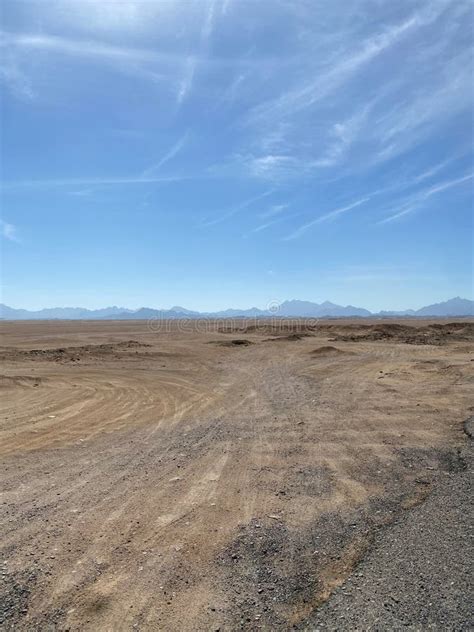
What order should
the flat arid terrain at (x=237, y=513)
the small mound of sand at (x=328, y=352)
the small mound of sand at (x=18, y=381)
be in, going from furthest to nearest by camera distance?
the small mound of sand at (x=328, y=352)
the small mound of sand at (x=18, y=381)
the flat arid terrain at (x=237, y=513)

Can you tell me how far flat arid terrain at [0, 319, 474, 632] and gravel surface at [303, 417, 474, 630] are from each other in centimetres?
2

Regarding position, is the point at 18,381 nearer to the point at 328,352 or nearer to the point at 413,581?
the point at 413,581

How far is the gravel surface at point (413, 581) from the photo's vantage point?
11.4ft

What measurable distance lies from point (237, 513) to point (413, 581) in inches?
87.2

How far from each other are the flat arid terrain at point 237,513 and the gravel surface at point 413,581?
0.02 m

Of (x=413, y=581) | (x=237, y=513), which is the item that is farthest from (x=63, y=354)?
(x=413, y=581)

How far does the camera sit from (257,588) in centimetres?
397

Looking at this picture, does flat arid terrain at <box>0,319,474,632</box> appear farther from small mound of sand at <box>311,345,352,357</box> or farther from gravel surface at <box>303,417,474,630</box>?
small mound of sand at <box>311,345,352,357</box>

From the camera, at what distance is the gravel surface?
348 cm

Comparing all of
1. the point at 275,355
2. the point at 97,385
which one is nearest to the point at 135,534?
the point at 97,385

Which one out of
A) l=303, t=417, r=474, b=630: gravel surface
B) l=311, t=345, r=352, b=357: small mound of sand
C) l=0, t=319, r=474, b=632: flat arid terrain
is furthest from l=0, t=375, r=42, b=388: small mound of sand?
l=311, t=345, r=352, b=357: small mound of sand

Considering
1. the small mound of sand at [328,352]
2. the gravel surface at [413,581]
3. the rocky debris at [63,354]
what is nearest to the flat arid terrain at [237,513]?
the gravel surface at [413,581]

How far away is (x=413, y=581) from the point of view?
3.94 meters

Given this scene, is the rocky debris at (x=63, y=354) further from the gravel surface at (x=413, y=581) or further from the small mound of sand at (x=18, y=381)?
the gravel surface at (x=413, y=581)
